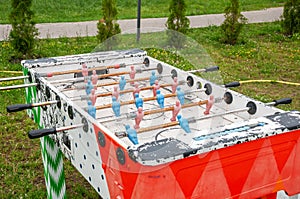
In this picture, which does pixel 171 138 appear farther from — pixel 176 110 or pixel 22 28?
pixel 22 28

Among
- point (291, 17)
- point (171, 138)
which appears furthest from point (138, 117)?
point (291, 17)

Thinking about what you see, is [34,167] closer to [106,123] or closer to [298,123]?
[106,123]

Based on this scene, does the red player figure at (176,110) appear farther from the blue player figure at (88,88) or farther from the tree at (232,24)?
the tree at (232,24)

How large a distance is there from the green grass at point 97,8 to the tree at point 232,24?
11.8 ft

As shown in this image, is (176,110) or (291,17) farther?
(291,17)

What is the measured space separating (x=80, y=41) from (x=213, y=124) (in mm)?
7647

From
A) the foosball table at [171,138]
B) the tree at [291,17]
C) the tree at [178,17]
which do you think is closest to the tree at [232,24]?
the tree at [178,17]

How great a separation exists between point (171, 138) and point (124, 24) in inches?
389

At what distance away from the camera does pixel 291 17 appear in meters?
10.3

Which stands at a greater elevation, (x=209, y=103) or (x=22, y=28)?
Result: (x=209, y=103)

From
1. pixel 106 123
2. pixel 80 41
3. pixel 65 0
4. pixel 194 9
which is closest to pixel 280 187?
pixel 106 123

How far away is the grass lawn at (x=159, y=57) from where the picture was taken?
4.34 m

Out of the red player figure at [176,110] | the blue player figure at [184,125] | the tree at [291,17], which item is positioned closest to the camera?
the blue player figure at [184,125]

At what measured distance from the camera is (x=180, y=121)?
241 cm
